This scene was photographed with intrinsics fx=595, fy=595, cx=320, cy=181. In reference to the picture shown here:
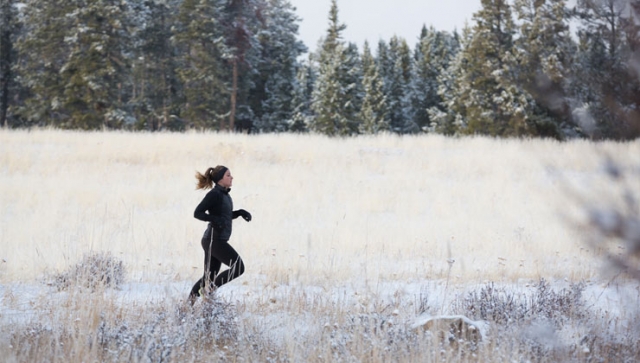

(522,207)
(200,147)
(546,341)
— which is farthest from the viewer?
(200,147)

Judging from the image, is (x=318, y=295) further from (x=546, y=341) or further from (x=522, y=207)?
(x=522, y=207)

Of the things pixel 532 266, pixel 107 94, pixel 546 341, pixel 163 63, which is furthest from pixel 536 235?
pixel 163 63

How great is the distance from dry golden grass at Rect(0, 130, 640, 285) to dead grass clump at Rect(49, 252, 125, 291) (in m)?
0.20

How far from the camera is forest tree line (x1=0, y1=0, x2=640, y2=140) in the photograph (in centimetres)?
3161

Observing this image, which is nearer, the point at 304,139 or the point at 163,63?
the point at 304,139

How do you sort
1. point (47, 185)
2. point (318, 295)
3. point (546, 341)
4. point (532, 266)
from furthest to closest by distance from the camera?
point (47, 185), point (532, 266), point (318, 295), point (546, 341)

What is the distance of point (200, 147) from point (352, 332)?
50.6 ft

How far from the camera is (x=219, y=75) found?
123ft

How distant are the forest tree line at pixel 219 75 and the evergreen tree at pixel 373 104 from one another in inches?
4.6

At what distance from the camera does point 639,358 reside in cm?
417

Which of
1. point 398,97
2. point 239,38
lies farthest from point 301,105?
point 398,97

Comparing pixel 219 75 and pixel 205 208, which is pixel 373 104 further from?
pixel 205 208

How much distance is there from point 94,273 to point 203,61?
31413mm

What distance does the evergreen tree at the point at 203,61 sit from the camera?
1427 inches
